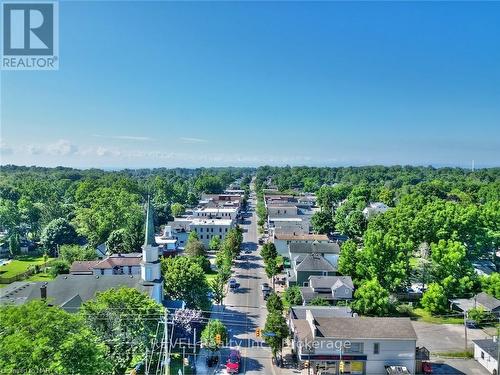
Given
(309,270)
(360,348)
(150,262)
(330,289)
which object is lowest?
(360,348)

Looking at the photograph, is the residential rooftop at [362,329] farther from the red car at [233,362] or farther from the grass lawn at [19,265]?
the grass lawn at [19,265]

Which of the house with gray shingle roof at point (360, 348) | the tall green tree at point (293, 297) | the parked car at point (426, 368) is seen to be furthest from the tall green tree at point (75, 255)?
the parked car at point (426, 368)

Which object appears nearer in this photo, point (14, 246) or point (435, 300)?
point (435, 300)

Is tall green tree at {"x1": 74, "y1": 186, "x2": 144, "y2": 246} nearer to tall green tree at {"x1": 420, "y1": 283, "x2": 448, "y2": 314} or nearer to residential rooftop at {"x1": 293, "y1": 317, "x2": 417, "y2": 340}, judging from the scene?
residential rooftop at {"x1": 293, "y1": 317, "x2": 417, "y2": 340}

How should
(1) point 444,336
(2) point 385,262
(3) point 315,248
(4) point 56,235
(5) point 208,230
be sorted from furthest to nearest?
1. (5) point 208,230
2. (4) point 56,235
3. (3) point 315,248
4. (2) point 385,262
5. (1) point 444,336

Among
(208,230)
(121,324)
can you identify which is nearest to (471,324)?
(121,324)

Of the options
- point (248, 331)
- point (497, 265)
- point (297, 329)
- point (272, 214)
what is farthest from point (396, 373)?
point (272, 214)

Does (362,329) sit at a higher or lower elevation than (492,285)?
lower

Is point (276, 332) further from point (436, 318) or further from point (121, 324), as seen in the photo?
point (436, 318)
